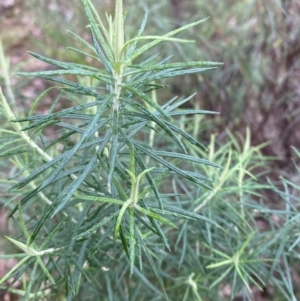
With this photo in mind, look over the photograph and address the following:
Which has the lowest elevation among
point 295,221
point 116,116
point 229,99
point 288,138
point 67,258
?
point 288,138

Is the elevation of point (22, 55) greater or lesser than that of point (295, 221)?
lesser

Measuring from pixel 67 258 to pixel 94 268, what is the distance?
147mm

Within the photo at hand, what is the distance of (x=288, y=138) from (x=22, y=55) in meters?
1.57

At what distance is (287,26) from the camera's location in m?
1.48

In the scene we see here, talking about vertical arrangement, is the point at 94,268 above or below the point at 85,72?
below

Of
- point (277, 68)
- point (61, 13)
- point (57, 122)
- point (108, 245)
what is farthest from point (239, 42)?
point (57, 122)

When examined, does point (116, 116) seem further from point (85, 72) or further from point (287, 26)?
point (287, 26)

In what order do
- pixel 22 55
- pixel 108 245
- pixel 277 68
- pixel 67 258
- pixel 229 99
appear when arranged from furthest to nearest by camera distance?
pixel 22 55 → pixel 229 99 → pixel 277 68 → pixel 108 245 → pixel 67 258

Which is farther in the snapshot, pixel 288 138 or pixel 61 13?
pixel 61 13

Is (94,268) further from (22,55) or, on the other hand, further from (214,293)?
(22,55)

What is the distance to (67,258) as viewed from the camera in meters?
0.62

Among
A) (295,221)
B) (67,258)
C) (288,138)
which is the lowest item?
(288,138)

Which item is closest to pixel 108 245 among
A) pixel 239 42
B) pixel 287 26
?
pixel 287 26

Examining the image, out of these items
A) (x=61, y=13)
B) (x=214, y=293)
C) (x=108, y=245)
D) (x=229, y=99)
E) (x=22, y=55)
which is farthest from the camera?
(x=22, y=55)
